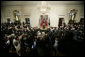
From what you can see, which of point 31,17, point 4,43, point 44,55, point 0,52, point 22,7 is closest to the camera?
point 44,55

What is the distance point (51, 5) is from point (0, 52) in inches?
250

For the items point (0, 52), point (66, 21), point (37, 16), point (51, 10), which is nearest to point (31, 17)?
point (37, 16)

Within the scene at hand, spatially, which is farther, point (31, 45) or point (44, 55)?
point (31, 45)

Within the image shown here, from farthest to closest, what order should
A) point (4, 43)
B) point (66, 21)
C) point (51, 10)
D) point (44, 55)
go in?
point (51, 10) < point (66, 21) < point (4, 43) < point (44, 55)

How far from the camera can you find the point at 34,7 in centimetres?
671

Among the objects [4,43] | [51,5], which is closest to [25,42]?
[4,43]

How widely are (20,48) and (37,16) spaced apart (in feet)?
17.4

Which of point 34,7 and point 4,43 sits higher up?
point 34,7

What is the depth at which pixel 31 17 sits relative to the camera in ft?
21.5

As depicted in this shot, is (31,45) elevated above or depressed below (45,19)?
below

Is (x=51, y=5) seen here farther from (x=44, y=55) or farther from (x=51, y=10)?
(x=44, y=55)

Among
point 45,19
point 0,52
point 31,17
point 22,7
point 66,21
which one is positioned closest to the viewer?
point 0,52

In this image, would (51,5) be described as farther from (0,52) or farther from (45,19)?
(0,52)

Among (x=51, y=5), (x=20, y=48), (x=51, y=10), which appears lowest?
(x=20, y=48)
